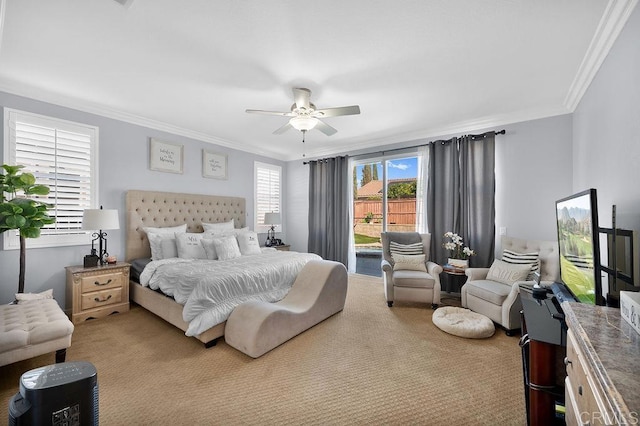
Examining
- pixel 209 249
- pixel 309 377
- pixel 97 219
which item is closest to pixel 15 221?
pixel 97 219

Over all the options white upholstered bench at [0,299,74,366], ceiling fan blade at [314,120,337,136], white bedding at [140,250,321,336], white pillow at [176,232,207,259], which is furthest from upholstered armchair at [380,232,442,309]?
white upholstered bench at [0,299,74,366]

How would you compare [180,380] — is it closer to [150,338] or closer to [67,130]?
[150,338]

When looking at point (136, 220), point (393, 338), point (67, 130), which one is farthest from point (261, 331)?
point (67, 130)

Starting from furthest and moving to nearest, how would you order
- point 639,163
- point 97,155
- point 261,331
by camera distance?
1. point 97,155
2. point 261,331
3. point 639,163

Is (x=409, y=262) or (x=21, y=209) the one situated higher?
(x=21, y=209)

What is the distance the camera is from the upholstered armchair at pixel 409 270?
11.4ft

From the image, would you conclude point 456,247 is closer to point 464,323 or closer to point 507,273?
point 507,273

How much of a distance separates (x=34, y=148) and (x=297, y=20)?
3411 millimetres

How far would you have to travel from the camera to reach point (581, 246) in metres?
1.58

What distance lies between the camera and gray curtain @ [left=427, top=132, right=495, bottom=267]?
3.83 meters

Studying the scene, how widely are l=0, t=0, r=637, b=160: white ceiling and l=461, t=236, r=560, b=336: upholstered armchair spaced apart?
1792 mm

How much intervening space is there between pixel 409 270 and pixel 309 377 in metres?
2.26

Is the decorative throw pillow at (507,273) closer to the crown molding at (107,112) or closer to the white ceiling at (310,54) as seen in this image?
the white ceiling at (310,54)

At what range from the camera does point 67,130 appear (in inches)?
128
